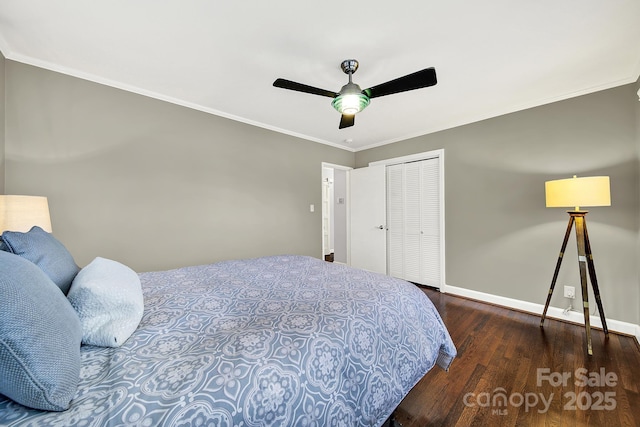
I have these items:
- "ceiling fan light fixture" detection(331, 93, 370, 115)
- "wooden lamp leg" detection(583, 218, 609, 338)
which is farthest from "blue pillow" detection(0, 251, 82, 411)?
"wooden lamp leg" detection(583, 218, 609, 338)

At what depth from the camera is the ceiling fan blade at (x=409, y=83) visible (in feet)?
5.54

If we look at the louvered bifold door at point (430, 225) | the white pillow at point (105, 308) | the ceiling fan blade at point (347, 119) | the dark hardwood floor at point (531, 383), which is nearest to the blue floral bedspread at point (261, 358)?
the white pillow at point (105, 308)

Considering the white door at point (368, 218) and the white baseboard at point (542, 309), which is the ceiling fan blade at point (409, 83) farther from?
the white baseboard at point (542, 309)

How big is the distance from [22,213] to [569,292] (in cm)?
477

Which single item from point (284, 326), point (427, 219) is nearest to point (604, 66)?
point (427, 219)

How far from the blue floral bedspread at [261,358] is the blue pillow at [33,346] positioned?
0.15 feet

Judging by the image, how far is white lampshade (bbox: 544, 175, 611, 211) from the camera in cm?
202

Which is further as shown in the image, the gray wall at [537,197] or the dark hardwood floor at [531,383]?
the gray wall at [537,197]

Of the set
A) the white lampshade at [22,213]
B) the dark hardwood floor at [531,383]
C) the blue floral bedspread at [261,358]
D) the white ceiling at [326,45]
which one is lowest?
the dark hardwood floor at [531,383]

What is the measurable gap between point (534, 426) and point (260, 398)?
5.34ft

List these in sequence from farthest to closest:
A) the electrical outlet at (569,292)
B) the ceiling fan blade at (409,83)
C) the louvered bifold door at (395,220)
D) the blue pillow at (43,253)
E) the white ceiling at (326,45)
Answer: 1. the louvered bifold door at (395,220)
2. the electrical outlet at (569,292)
3. the ceiling fan blade at (409,83)
4. the white ceiling at (326,45)
5. the blue pillow at (43,253)

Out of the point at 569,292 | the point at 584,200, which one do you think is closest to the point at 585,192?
the point at 584,200

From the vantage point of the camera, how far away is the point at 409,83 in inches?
71.1

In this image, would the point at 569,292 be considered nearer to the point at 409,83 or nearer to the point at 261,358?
the point at 409,83
